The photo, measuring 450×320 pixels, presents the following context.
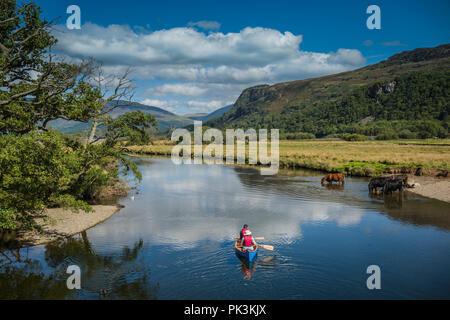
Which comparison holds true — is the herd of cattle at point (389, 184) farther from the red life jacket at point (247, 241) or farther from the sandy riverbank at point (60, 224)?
the sandy riverbank at point (60, 224)

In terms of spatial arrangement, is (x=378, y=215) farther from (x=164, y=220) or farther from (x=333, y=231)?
(x=164, y=220)

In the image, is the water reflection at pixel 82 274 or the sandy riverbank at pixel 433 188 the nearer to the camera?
the water reflection at pixel 82 274

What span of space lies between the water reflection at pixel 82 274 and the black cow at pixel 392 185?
79.5ft

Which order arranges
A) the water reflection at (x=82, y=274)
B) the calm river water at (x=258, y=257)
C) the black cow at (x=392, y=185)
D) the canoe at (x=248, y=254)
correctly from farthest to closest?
the black cow at (x=392, y=185) → the canoe at (x=248, y=254) → the calm river water at (x=258, y=257) → the water reflection at (x=82, y=274)

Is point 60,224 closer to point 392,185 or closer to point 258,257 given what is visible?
point 258,257

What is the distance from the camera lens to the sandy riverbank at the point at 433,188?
30.0m

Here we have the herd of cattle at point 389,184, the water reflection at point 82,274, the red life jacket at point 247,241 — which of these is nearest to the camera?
the water reflection at point 82,274

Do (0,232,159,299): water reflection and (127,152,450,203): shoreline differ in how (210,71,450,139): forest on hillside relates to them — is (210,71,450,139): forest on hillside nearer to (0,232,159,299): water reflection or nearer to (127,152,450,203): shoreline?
(127,152,450,203): shoreline

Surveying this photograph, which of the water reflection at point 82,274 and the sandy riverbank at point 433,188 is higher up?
the sandy riverbank at point 433,188

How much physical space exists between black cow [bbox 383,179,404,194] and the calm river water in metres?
2.09

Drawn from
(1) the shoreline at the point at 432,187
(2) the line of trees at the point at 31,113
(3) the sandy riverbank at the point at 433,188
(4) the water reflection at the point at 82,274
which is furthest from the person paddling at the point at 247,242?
(3) the sandy riverbank at the point at 433,188

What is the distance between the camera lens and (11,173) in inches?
533

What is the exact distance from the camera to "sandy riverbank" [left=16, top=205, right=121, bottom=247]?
1827 cm

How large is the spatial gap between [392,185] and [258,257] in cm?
2133
